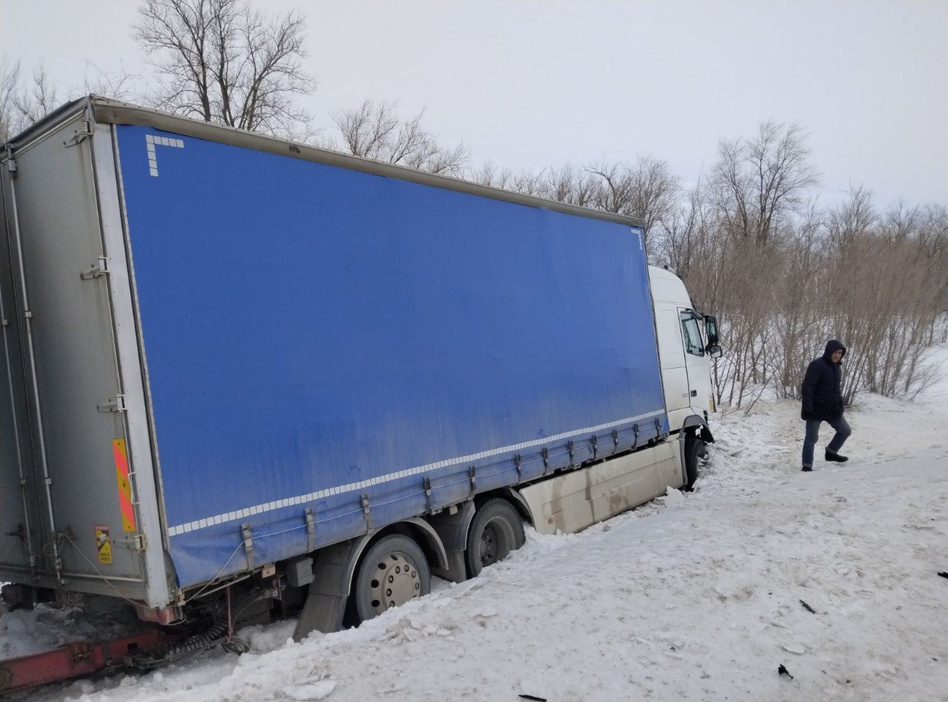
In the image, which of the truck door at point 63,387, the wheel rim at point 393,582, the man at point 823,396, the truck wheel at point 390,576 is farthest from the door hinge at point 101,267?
the man at point 823,396

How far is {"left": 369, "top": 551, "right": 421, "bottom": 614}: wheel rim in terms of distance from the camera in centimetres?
541

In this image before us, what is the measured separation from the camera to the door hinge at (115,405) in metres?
3.94

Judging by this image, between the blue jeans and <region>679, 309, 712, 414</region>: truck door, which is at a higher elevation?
<region>679, 309, 712, 414</region>: truck door

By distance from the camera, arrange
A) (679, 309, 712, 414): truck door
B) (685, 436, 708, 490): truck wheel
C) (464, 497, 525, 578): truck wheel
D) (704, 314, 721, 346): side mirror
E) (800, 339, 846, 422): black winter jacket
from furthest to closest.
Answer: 1. (704, 314, 721, 346): side mirror
2. (679, 309, 712, 414): truck door
3. (685, 436, 708, 490): truck wheel
4. (800, 339, 846, 422): black winter jacket
5. (464, 497, 525, 578): truck wheel

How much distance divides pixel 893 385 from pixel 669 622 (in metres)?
19.5

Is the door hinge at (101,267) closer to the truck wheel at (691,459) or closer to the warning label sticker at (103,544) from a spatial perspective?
the warning label sticker at (103,544)

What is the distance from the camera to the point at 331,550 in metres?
5.20

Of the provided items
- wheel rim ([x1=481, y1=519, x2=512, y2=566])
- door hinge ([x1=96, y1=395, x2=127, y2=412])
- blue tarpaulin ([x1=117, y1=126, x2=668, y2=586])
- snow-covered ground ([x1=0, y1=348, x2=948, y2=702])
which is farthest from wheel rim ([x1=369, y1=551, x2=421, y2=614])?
door hinge ([x1=96, y1=395, x2=127, y2=412])

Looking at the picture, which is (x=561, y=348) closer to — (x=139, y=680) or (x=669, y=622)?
(x=669, y=622)

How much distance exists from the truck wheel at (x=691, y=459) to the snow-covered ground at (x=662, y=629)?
11.8 ft

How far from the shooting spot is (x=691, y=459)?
10555 millimetres

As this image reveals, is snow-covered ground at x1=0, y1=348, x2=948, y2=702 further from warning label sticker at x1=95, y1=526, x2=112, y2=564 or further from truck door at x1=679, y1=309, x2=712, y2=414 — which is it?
truck door at x1=679, y1=309, x2=712, y2=414

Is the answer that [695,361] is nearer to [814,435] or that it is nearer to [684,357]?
[684,357]

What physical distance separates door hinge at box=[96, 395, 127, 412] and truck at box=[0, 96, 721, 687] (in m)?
0.01
